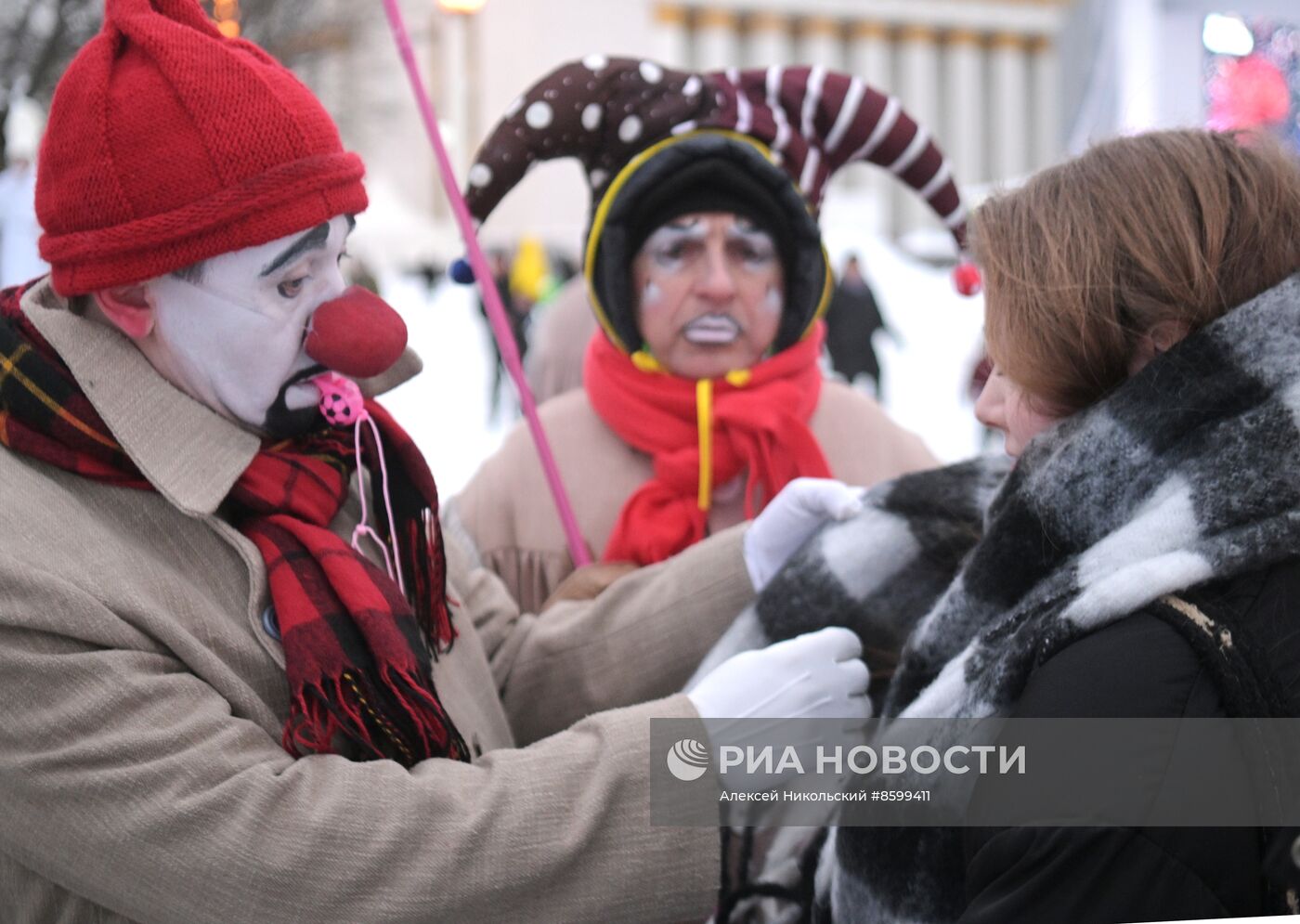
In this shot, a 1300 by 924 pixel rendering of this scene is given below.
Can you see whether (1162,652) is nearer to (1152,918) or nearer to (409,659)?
(1152,918)

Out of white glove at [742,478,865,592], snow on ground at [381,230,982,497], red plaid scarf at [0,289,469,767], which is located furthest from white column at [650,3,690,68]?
red plaid scarf at [0,289,469,767]

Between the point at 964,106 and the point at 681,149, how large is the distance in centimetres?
3859

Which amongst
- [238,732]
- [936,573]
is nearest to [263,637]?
[238,732]

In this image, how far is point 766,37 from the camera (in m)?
38.1

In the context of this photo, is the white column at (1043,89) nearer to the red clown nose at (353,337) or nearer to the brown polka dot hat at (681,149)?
the brown polka dot hat at (681,149)

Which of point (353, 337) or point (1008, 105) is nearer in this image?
point (353, 337)

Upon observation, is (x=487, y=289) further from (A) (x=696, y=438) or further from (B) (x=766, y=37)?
(B) (x=766, y=37)

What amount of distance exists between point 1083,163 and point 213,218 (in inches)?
35.4

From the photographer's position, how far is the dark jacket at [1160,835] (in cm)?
111

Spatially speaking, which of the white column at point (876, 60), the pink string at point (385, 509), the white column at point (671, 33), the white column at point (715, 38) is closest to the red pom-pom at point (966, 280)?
the pink string at point (385, 509)

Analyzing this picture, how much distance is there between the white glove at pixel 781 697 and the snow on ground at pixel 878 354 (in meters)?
1.58

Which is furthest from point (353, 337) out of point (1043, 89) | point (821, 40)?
point (1043, 89)

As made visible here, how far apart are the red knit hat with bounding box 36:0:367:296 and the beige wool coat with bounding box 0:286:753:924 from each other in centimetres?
12

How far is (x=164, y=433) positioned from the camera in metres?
1.53
